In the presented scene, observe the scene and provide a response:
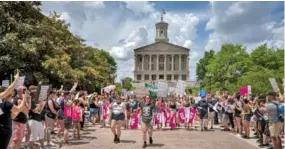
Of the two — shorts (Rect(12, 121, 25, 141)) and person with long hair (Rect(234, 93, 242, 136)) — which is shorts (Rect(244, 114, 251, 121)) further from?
shorts (Rect(12, 121, 25, 141))

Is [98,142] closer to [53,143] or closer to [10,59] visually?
[53,143]

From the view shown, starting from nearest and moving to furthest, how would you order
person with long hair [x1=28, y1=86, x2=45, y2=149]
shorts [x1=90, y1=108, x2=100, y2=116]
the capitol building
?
person with long hair [x1=28, y1=86, x2=45, y2=149], shorts [x1=90, y1=108, x2=100, y2=116], the capitol building

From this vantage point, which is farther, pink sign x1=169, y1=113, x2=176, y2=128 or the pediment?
the pediment

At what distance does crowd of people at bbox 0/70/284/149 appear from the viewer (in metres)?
8.52

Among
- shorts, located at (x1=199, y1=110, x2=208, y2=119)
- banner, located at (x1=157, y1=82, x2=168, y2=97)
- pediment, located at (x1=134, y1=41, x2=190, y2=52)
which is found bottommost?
shorts, located at (x1=199, y1=110, x2=208, y2=119)

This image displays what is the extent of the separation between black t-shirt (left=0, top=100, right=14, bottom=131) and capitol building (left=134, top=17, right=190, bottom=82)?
384 feet

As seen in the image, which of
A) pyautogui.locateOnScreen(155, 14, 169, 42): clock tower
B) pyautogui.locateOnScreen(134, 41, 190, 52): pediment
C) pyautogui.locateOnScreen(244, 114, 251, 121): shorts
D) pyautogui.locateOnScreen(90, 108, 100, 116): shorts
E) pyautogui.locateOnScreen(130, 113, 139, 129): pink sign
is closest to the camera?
pyautogui.locateOnScreen(244, 114, 251, 121): shorts

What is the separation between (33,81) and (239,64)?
3512 centimetres

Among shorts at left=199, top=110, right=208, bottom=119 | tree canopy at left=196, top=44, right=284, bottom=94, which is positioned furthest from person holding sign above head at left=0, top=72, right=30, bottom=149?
tree canopy at left=196, top=44, right=284, bottom=94

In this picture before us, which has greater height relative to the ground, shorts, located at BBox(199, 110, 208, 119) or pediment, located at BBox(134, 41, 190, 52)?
pediment, located at BBox(134, 41, 190, 52)

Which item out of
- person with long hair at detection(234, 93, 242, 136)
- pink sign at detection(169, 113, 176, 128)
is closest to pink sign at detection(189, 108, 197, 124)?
pink sign at detection(169, 113, 176, 128)

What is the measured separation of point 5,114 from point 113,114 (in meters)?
7.19

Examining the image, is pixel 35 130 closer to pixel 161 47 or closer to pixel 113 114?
pixel 113 114

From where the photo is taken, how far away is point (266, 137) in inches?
512
